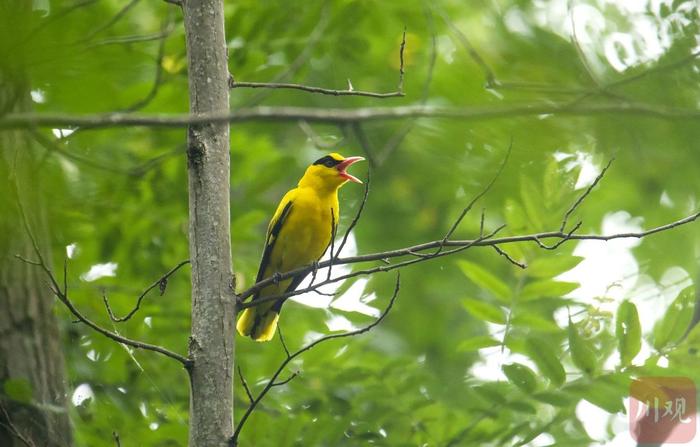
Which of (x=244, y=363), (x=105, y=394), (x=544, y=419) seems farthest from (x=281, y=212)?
(x=544, y=419)

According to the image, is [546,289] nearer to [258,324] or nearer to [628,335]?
[628,335]

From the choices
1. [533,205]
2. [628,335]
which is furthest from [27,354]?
[628,335]

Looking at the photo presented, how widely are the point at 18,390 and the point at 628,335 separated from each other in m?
2.89

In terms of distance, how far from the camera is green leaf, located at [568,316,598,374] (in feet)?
13.1

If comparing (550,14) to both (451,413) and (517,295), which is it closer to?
(517,295)

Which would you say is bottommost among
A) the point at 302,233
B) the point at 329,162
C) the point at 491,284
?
the point at 491,284

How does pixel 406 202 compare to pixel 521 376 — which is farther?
pixel 406 202

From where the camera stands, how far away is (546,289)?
4.48 m

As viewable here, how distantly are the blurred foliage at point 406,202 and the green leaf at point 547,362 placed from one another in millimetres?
17

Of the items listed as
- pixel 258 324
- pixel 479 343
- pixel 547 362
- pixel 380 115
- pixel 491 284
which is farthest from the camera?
pixel 258 324

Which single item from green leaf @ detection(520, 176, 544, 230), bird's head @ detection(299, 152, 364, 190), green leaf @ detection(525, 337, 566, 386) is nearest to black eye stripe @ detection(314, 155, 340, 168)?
bird's head @ detection(299, 152, 364, 190)

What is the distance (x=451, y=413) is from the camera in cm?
433

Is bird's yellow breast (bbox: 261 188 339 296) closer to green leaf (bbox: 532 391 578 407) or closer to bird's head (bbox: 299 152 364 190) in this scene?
bird's head (bbox: 299 152 364 190)

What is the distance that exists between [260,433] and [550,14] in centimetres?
229
